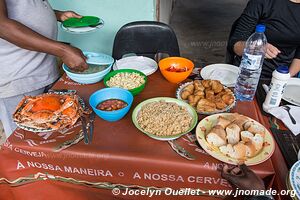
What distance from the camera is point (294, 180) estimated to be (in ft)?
2.77

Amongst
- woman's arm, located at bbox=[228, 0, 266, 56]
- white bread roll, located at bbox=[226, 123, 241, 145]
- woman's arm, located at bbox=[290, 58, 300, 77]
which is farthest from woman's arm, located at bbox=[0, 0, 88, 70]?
woman's arm, located at bbox=[290, 58, 300, 77]

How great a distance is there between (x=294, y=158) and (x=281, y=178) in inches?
4.6

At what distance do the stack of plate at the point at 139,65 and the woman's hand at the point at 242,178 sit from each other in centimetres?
76

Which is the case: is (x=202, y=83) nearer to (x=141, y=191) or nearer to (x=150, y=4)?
(x=141, y=191)

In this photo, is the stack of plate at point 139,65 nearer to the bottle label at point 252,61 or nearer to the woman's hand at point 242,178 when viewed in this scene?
the bottle label at point 252,61

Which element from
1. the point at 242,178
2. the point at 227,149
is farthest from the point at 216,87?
the point at 242,178

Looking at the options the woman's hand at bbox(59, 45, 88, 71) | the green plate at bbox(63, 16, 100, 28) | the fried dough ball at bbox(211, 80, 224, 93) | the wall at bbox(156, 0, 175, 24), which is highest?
the green plate at bbox(63, 16, 100, 28)

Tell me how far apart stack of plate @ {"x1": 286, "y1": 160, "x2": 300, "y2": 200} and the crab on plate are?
0.85 metres

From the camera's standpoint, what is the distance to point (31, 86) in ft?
4.88

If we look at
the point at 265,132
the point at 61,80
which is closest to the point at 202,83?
the point at 265,132

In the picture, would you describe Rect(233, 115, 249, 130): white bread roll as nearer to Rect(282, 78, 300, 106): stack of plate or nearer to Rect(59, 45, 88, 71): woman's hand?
Rect(282, 78, 300, 106): stack of plate

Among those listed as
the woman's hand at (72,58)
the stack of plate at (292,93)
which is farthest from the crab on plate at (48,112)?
the stack of plate at (292,93)

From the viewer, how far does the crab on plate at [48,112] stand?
1.07 meters

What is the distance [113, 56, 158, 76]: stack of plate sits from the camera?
4.97 ft
